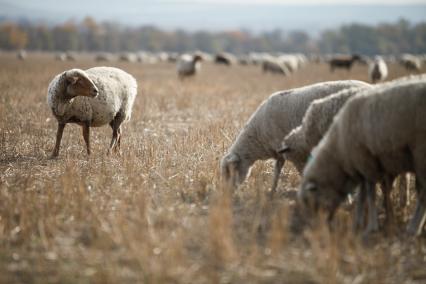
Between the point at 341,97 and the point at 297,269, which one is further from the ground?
the point at 341,97

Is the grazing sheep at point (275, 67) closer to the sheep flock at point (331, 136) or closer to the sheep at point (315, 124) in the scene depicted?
the sheep flock at point (331, 136)

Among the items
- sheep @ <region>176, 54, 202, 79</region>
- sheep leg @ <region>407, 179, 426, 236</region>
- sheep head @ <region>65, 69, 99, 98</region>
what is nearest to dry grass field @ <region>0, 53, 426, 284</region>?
sheep leg @ <region>407, 179, 426, 236</region>

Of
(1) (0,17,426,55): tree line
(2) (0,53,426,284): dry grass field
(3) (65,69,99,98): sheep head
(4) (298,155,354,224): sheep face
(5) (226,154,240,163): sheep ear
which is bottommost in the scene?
(1) (0,17,426,55): tree line

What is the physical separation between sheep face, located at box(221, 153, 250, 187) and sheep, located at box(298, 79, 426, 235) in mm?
1683

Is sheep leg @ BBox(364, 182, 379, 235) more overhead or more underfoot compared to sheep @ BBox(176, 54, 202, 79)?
more overhead

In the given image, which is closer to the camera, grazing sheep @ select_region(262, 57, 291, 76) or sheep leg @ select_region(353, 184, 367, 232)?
sheep leg @ select_region(353, 184, 367, 232)

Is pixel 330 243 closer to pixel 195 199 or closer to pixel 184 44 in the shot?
pixel 195 199

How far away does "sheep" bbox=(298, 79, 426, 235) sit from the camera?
4508 millimetres

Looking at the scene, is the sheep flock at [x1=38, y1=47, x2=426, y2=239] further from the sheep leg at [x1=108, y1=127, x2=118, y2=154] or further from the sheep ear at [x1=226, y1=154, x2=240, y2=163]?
the sheep leg at [x1=108, y1=127, x2=118, y2=154]

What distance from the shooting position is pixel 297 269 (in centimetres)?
399

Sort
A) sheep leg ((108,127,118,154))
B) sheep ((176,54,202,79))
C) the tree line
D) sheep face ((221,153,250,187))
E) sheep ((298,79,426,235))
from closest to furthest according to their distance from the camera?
sheep ((298,79,426,235)) → sheep face ((221,153,250,187)) → sheep leg ((108,127,118,154)) → sheep ((176,54,202,79)) → the tree line

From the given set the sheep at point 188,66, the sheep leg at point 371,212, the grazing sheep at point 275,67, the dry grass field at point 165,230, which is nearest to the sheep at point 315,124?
the dry grass field at point 165,230

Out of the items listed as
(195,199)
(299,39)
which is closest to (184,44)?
(299,39)

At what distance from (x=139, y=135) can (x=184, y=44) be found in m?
135
